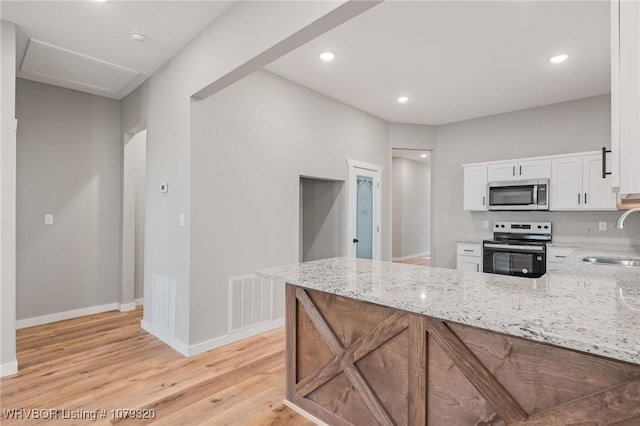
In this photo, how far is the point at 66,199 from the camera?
162 inches

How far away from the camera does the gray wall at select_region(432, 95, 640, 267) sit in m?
4.38

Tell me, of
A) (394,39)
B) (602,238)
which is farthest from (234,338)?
(602,238)

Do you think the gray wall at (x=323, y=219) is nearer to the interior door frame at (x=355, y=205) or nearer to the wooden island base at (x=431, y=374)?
the interior door frame at (x=355, y=205)

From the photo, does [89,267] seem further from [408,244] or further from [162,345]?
[408,244]

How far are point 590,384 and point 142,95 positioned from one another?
4593 millimetres

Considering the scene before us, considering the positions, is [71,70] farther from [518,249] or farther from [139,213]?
[518,249]

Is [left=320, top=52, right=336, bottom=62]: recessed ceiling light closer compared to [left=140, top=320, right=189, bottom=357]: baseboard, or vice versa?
[left=140, top=320, right=189, bottom=357]: baseboard

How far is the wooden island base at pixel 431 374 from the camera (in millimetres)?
1060

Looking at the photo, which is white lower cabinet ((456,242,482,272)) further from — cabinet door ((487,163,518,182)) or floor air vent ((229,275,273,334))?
floor air vent ((229,275,273,334))

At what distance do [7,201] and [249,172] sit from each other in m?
1.99

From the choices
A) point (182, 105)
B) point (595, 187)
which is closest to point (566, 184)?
point (595, 187)

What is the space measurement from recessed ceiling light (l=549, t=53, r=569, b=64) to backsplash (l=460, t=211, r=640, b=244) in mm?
2146

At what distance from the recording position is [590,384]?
106 centimetres

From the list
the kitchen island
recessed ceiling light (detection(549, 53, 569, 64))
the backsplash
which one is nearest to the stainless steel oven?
the backsplash
